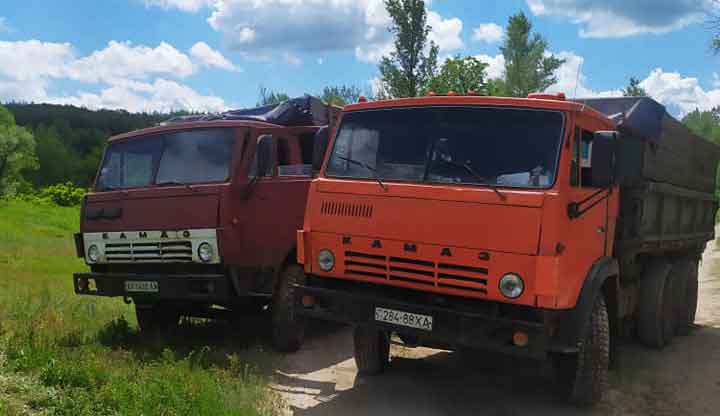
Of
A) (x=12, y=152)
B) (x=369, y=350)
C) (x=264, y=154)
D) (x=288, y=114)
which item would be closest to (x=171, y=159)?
(x=264, y=154)

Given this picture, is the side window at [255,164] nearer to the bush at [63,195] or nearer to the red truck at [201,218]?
the red truck at [201,218]

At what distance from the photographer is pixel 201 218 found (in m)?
6.98

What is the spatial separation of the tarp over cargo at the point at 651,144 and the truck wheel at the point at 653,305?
1082 millimetres

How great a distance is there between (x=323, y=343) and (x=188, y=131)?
115 inches

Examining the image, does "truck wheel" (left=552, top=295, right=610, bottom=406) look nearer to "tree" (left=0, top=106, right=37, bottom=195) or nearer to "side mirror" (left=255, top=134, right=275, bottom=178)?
"side mirror" (left=255, top=134, right=275, bottom=178)

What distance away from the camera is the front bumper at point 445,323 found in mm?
4945

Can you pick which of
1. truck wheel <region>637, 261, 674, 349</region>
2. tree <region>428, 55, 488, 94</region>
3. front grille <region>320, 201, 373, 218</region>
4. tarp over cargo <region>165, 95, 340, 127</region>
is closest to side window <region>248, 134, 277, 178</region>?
tarp over cargo <region>165, 95, 340, 127</region>

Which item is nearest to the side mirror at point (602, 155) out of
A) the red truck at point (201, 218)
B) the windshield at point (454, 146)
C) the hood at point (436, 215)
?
the windshield at point (454, 146)

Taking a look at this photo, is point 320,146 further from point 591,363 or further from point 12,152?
point 12,152

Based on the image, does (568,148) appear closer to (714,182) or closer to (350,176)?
(350,176)

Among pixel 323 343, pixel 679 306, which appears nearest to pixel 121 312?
pixel 323 343

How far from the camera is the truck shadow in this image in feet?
19.6

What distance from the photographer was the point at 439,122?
552cm

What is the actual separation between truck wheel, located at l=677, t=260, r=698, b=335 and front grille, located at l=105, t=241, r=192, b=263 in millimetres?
6377
